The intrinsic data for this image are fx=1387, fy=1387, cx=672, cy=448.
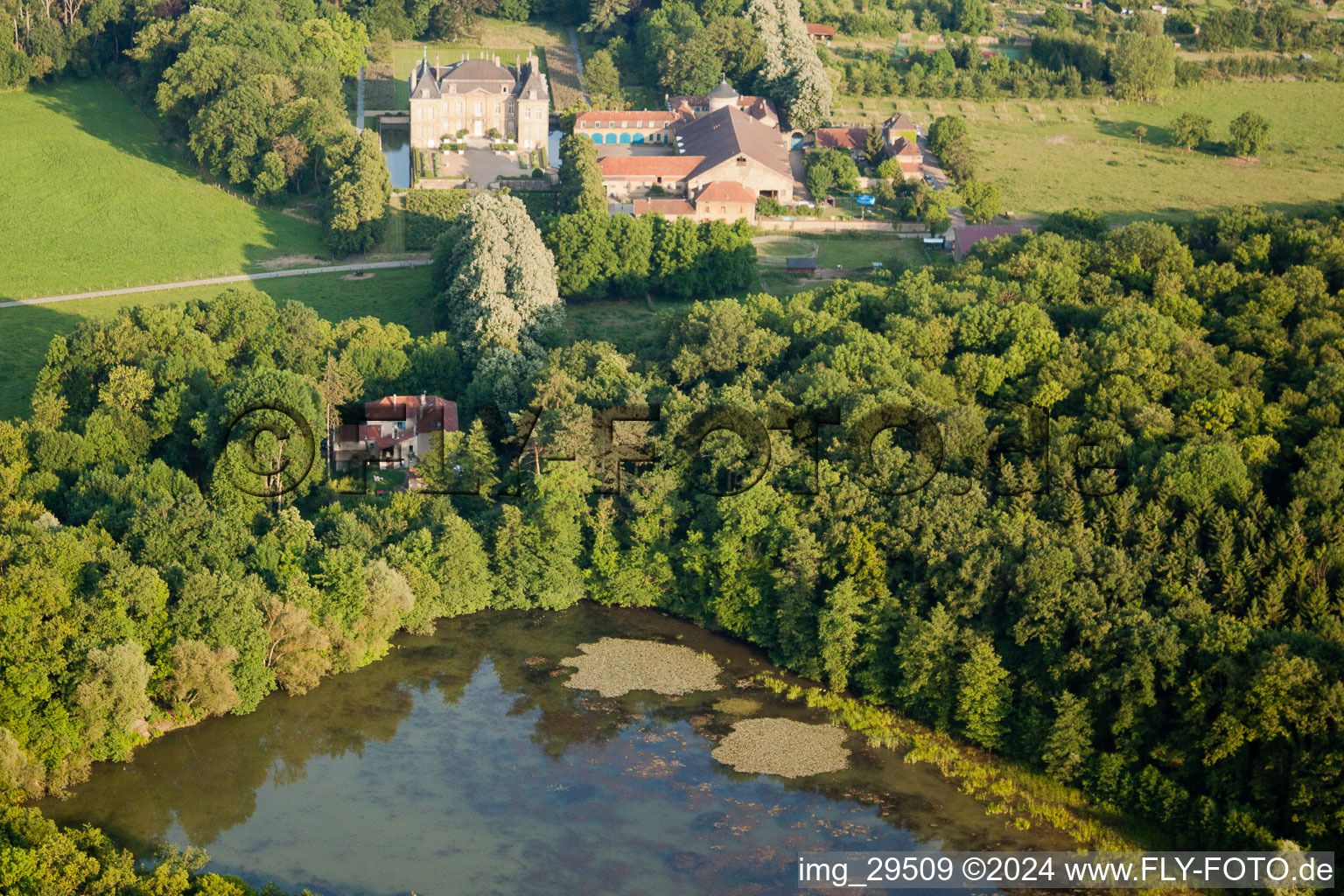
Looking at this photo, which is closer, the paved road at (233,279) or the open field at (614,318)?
the open field at (614,318)

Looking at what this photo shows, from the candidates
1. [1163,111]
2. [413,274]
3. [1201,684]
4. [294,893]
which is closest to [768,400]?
[1201,684]

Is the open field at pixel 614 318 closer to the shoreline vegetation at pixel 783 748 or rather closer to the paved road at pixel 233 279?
the paved road at pixel 233 279

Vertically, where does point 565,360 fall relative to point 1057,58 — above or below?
below

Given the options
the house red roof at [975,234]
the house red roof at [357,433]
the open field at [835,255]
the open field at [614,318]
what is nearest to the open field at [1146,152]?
the house red roof at [975,234]

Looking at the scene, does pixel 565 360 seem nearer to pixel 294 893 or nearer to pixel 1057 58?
pixel 294 893

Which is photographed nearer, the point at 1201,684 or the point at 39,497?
the point at 1201,684

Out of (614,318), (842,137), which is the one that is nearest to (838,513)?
(614,318)

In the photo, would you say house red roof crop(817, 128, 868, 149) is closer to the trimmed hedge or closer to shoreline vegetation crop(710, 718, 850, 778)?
the trimmed hedge
